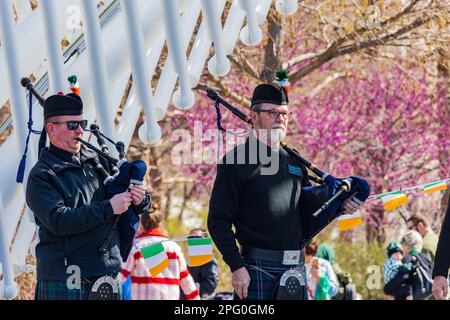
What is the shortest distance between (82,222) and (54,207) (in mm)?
152

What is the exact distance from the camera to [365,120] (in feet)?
44.1

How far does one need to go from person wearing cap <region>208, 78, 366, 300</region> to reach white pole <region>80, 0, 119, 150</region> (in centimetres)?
71

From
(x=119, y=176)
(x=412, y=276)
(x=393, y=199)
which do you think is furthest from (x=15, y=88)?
(x=412, y=276)

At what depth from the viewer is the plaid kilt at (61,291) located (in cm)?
539

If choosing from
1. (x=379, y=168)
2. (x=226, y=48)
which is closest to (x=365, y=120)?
(x=379, y=168)

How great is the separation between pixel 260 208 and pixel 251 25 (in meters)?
1.51

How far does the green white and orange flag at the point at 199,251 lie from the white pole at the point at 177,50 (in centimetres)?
89

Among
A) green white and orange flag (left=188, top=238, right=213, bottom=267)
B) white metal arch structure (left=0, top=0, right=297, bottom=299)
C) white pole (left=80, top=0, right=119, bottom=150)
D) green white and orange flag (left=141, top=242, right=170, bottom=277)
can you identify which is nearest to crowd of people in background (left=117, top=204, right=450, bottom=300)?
green white and orange flag (left=141, top=242, right=170, bottom=277)

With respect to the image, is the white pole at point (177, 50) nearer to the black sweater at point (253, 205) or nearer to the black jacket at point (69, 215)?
the black sweater at point (253, 205)

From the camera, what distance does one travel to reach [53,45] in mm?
5945

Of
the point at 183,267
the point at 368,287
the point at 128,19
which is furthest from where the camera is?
the point at 368,287

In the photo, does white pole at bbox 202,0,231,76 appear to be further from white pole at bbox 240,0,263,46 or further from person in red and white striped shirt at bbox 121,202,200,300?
person in red and white striped shirt at bbox 121,202,200,300

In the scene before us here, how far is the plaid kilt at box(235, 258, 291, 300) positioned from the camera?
5723mm

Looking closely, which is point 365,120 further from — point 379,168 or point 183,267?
A: point 183,267
